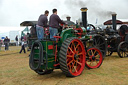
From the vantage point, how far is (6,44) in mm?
15898

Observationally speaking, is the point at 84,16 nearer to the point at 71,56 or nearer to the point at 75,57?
the point at 75,57

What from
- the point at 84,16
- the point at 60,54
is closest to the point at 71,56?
the point at 60,54

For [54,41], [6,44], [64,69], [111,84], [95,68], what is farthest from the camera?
[6,44]

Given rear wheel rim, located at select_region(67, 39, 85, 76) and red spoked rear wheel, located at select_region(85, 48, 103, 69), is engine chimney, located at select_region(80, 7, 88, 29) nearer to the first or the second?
red spoked rear wheel, located at select_region(85, 48, 103, 69)

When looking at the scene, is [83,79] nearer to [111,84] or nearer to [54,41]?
[111,84]

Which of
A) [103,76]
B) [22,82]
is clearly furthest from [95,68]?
[22,82]

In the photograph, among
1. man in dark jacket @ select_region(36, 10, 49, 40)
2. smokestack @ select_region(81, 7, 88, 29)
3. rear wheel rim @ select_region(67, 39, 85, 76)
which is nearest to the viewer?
rear wheel rim @ select_region(67, 39, 85, 76)

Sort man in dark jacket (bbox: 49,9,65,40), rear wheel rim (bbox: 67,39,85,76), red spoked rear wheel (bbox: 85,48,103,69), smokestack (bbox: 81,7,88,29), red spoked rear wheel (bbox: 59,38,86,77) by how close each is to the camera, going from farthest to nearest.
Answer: smokestack (bbox: 81,7,88,29) < red spoked rear wheel (bbox: 85,48,103,69) < man in dark jacket (bbox: 49,9,65,40) < rear wheel rim (bbox: 67,39,85,76) < red spoked rear wheel (bbox: 59,38,86,77)

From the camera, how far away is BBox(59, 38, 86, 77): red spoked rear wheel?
171 inches

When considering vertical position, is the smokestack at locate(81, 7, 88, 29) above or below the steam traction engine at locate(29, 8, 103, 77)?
above

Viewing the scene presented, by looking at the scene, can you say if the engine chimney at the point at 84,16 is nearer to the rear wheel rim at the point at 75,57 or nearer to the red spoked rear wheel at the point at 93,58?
the red spoked rear wheel at the point at 93,58

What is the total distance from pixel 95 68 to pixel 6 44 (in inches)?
461

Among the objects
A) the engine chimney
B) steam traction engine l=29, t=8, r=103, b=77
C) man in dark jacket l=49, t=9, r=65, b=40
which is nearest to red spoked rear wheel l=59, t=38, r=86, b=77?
steam traction engine l=29, t=8, r=103, b=77

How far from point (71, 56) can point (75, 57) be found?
200 mm
